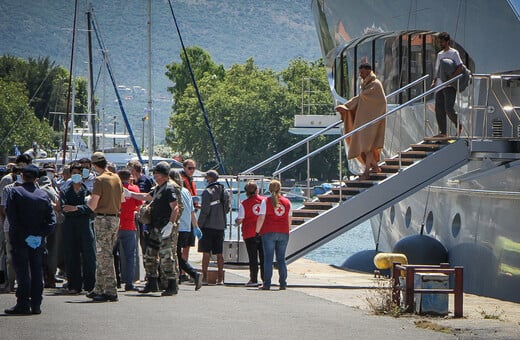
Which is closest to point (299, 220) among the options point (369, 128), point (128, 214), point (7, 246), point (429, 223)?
point (369, 128)

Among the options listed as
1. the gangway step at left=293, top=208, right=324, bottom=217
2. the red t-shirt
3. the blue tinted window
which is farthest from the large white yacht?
the red t-shirt

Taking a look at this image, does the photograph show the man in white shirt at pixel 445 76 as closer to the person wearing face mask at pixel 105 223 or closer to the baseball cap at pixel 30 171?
the person wearing face mask at pixel 105 223

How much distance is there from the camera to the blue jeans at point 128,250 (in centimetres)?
1738

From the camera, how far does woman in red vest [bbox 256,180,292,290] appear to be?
1859cm

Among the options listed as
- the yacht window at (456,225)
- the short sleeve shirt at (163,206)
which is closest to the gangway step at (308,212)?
the yacht window at (456,225)

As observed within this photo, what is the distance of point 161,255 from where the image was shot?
1667 cm

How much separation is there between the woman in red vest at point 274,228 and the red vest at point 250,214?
410mm

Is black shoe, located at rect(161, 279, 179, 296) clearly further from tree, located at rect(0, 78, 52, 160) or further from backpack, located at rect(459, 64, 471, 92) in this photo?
tree, located at rect(0, 78, 52, 160)

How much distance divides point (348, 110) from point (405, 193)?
5.47ft

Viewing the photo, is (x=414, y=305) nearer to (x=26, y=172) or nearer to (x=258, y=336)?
(x=258, y=336)

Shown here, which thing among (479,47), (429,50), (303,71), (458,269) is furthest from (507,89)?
(303,71)

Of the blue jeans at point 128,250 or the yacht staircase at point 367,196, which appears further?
the yacht staircase at point 367,196

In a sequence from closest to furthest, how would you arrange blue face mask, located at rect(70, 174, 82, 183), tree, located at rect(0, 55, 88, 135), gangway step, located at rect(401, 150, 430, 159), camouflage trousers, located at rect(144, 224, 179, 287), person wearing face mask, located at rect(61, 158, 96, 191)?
1. camouflage trousers, located at rect(144, 224, 179, 287)
2. blue face mask, located at rect(70, 174, 82, 183)
3. person wearing face mask, located at rect(61, 158, 96, 191)
4. gangway step, located at rect(401, 150, 430, 159)
5. tree, located at rect(0, 55, 88, 135)

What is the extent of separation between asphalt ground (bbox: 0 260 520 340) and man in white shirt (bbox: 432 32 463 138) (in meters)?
3.91
